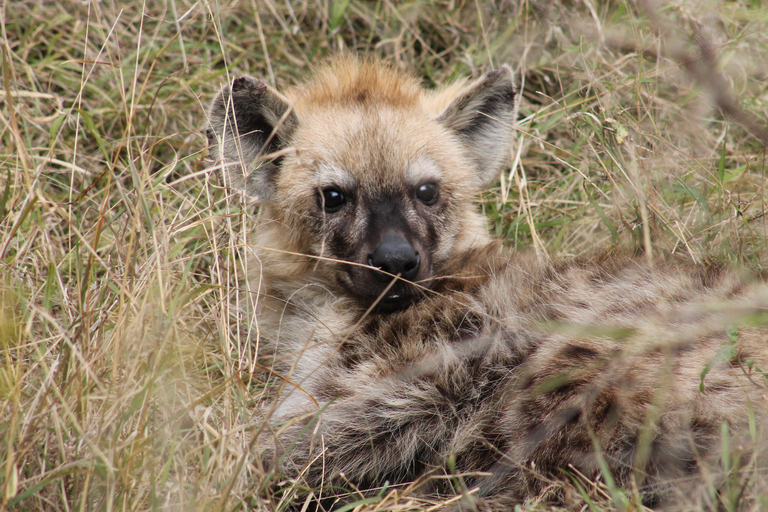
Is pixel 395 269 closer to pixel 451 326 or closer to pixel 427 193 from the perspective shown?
pixel 451 326

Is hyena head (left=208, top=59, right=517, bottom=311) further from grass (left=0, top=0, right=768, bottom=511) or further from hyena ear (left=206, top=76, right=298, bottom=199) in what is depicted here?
grass (left=0, top=0, right=768, bottom=511)

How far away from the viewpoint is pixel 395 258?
265 centimetres

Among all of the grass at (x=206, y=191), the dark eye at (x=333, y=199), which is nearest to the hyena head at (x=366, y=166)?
the dark eye at (x=333, y=199)

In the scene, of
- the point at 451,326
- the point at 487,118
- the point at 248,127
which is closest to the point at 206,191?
the point at 248,127

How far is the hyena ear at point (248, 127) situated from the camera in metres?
2.88

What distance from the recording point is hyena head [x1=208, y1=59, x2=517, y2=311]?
2803 millimetres

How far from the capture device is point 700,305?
2314mm

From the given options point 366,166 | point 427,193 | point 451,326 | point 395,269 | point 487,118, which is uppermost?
point 487,118

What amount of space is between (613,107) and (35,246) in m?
2.61

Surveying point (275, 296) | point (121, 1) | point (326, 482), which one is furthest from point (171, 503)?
point (121, 1)

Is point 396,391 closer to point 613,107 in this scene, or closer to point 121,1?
point 613,107

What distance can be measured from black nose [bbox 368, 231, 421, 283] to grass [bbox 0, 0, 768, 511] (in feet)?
1.70

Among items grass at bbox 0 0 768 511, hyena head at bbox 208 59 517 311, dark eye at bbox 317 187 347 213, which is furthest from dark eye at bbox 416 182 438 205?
grass at bbox 0 0 768 511

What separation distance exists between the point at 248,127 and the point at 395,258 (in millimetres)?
944
